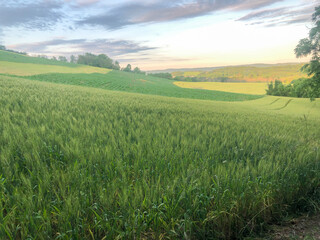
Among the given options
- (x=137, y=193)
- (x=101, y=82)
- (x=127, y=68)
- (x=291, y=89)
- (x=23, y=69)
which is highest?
Answer: (x=127, y=68)

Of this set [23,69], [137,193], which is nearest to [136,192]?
[137,193]

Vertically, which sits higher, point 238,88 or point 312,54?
point 312,54

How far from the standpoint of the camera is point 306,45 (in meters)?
20.8

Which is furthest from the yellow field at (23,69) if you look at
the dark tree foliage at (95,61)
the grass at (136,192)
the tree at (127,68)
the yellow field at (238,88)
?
the tree at (127,68)

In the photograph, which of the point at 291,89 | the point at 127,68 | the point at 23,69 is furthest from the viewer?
the point at 127,68

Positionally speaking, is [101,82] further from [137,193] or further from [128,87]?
[137,193]

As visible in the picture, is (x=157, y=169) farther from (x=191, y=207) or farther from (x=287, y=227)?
(x=287, y=227)

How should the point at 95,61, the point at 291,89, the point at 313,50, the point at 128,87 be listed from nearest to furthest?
1. the point at 313,50
2. the point at 128,87
3. the point at 291,89
4. the point at 95,61

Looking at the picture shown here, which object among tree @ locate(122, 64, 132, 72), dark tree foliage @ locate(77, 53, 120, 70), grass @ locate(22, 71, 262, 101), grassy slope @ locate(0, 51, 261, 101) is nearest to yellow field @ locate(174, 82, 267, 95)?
grassy slope @ locate(0, 51, 261, 101)

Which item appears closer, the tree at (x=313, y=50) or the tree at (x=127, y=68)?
the tree at (x=313, y=50)

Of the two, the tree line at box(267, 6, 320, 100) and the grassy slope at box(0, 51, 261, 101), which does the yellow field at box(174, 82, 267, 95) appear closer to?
the grassy slope at box(0, 51, 261, 101)

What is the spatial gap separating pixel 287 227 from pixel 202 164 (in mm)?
1022

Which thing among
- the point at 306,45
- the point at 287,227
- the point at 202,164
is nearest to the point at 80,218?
the point at 202,164

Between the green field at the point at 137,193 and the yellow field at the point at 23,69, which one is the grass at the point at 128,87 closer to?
the yellow field at the point at 23,69
